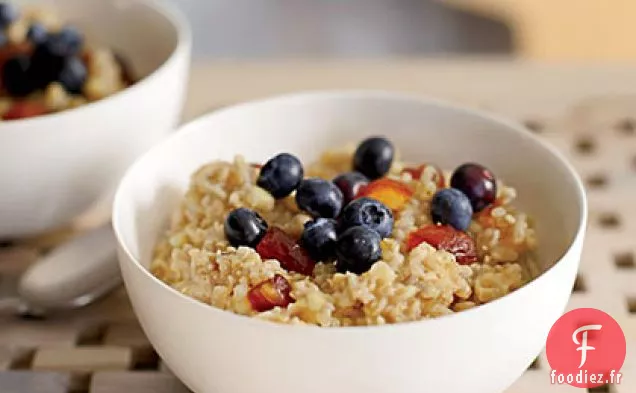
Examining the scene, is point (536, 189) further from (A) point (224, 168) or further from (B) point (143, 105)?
(B) point (143, 105)

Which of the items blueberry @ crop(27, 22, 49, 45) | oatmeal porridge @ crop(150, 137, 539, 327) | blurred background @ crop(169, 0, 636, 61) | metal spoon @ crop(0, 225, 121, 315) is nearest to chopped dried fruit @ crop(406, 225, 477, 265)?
oatmeal porridge @ crop(150, 137, 539, 327)

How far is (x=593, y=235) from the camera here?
52.4 inches

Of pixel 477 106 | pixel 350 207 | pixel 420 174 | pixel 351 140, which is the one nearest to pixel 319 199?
pixel 350 207

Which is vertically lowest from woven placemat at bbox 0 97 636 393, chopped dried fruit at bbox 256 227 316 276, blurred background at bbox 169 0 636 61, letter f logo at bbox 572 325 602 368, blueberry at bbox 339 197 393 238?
blurred background at bbox 169 0 636 61

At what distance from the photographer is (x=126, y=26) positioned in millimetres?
1583

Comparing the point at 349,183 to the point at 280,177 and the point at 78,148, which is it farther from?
the point at 78,148

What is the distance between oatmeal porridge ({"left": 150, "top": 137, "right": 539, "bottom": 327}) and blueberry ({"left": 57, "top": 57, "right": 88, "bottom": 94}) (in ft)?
1.08

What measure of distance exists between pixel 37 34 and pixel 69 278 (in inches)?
16.9

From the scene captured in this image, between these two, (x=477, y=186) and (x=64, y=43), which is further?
(x=64, y=43)

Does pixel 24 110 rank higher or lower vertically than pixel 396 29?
higher

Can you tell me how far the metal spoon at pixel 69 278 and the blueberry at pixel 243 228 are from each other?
0.25 metres

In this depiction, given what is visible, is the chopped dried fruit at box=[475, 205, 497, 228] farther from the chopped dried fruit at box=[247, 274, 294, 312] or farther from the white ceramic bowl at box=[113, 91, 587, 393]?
the chopped dried fruit at box=[247, 274, 294, 312]

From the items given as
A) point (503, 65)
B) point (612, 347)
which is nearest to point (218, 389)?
point (612, 347)

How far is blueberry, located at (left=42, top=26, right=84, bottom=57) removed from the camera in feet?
4.65
